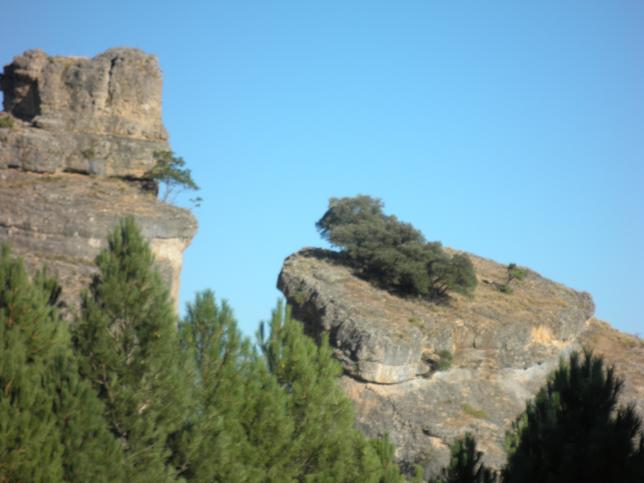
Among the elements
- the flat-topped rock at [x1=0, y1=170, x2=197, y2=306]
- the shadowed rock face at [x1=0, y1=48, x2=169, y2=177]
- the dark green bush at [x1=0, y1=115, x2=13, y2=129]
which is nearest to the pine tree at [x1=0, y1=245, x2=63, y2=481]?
the flat-topped rock at [x1=0, y1=170, x2=197, y2=306]

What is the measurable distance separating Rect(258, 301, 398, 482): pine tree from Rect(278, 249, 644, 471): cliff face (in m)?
15.8

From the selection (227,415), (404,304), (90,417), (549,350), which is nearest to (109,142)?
(404,304)

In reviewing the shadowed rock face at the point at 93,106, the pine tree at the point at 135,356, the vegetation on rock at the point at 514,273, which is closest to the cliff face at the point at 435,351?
the vegetation on rock at the point at 514,273

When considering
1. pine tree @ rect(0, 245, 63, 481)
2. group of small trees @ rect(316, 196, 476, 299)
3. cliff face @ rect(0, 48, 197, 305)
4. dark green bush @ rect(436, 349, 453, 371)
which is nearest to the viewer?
pine tree @ rect(0, 245, 63, 481)

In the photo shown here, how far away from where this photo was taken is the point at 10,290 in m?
20.7

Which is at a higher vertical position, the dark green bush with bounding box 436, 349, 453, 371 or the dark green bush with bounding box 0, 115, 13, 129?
the dark green bush with bounding box 0, 115, 13, 129

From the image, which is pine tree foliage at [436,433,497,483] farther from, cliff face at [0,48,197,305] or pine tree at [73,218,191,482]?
cliff face at [0,48,197,305]

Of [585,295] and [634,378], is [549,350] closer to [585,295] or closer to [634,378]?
[634,378]

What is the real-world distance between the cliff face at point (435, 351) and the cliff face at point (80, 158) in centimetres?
827

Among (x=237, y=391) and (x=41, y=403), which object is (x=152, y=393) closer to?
(x=41, y=403)

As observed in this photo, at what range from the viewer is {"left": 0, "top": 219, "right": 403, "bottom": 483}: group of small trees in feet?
63.7

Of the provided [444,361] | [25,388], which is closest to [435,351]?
[444,361]

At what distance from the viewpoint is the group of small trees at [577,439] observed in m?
19.4

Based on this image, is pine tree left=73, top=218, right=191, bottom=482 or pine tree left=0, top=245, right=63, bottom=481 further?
pine tree left=73, top=218, right=191, bottom=482
